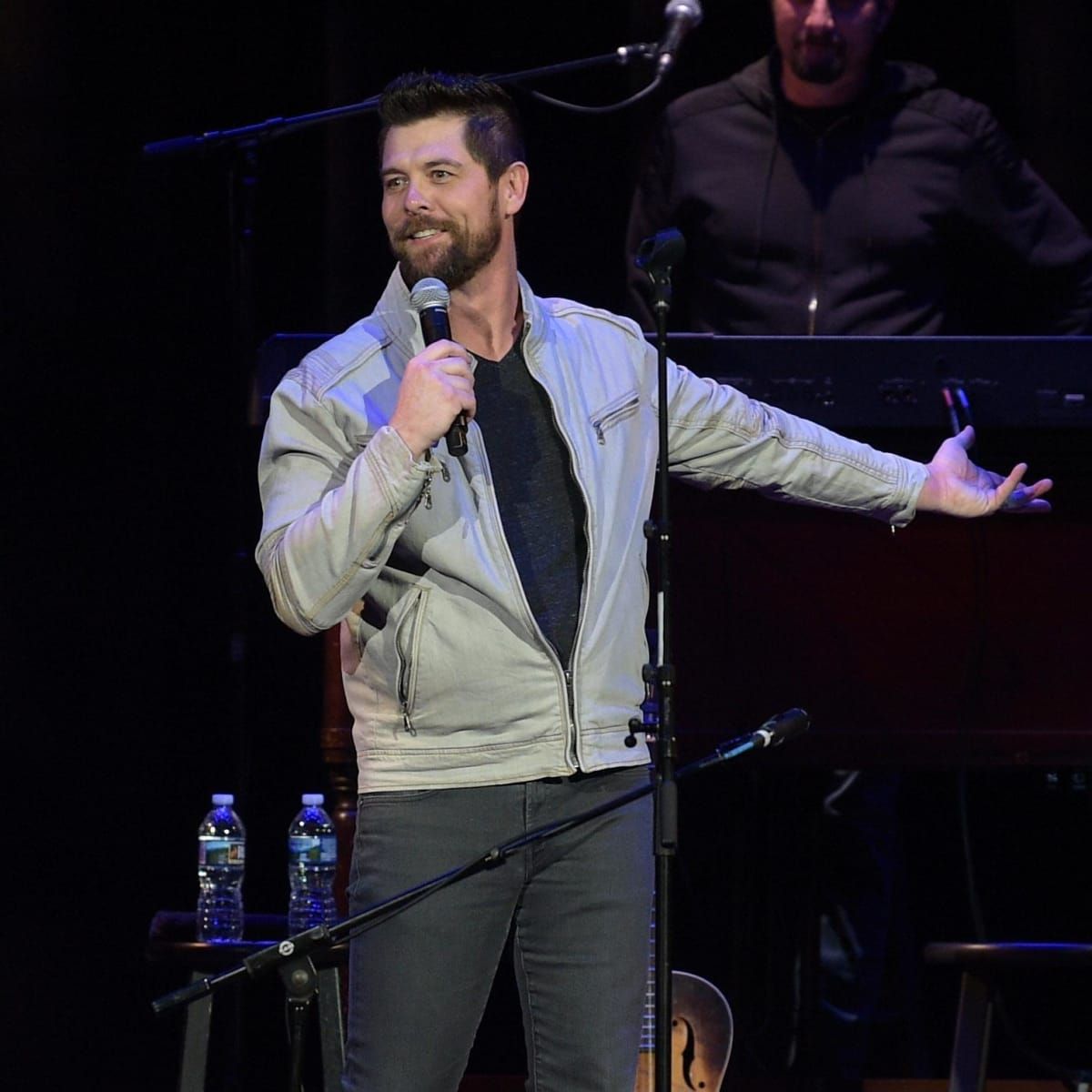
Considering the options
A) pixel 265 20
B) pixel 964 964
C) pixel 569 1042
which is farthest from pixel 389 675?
pixel 265 20

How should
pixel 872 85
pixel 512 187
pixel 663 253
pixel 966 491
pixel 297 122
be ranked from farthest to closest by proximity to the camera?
pixel 872 85, pixel 297 122, pixel 966 491, pixel 512 187, pixel 663 253

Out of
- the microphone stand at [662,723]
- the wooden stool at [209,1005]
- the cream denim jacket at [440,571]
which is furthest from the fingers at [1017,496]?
the wooden stool at [209,1005]

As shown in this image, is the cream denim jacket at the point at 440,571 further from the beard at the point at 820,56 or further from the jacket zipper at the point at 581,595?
the beard at the point at 820,56

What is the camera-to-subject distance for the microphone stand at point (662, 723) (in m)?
2.08

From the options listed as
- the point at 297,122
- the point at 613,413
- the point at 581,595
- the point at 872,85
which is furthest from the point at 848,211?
the point at 581,595

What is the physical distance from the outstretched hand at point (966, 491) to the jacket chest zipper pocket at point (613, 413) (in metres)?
0.50

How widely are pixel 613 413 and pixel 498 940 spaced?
2.46ft

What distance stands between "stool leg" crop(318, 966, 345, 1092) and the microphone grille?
1294 mm

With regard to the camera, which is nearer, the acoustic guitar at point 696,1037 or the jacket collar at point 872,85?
the acoustic guitar at point 696,1037

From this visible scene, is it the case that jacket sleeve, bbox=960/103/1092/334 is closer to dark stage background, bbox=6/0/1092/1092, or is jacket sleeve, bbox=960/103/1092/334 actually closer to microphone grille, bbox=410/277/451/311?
dark stage background, bbox=6/0/1092/1092

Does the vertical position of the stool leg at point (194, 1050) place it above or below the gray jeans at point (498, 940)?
below

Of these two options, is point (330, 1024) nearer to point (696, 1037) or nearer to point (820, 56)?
point (696, 1037)

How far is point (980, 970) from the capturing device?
2984mm

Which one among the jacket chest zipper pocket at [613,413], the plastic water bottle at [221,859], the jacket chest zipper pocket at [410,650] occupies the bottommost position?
the plastic water bottle at [221,859]
